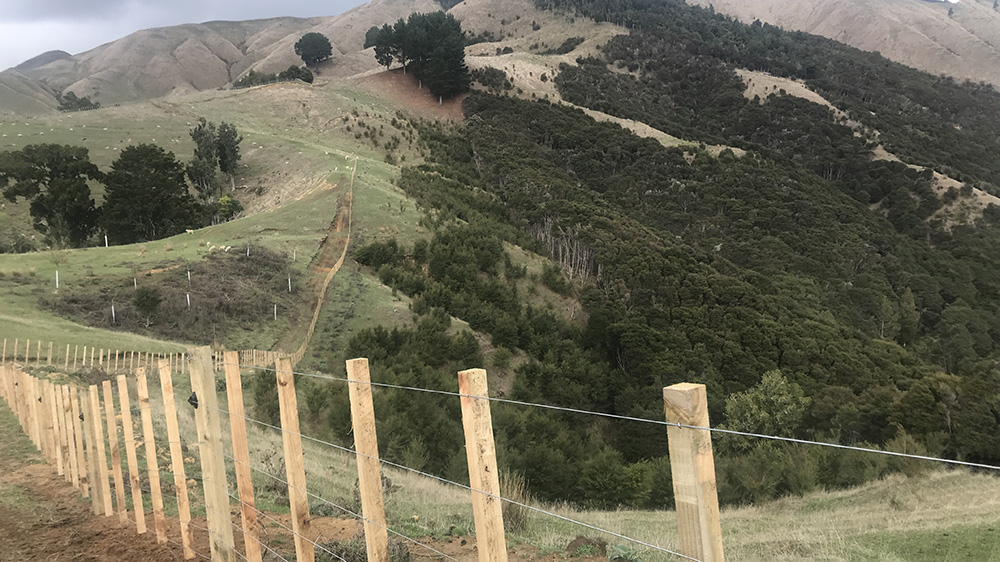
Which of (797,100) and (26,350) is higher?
(797,100)

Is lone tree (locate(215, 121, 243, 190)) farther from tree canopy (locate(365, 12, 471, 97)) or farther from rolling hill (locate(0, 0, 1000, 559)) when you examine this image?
tree canopy (locate(365, 12, 471, 97))

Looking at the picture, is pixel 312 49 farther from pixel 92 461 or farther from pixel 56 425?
pixel 92 461

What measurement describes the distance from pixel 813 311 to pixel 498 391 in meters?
36.4

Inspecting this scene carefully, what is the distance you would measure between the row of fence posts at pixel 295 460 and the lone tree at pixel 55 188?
3739 cm

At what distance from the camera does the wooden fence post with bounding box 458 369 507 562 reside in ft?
10.8

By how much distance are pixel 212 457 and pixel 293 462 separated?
121 centimetres

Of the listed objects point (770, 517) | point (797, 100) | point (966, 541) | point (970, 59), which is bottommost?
point (770, 517)

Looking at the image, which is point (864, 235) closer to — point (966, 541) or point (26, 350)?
point (966, 541)

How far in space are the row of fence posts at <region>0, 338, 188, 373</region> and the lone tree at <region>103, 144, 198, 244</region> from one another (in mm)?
25131

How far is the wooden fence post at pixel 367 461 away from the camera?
393cm

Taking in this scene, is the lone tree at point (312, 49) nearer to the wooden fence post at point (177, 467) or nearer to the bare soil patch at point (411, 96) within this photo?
the bare soil patch at point (411, 96)

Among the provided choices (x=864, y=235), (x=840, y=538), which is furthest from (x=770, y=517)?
(x=864, y=235)

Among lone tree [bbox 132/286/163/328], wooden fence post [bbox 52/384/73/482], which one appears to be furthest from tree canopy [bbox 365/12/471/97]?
wooden fence post [bbox 52/384/73/482]

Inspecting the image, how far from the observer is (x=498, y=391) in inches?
1141
